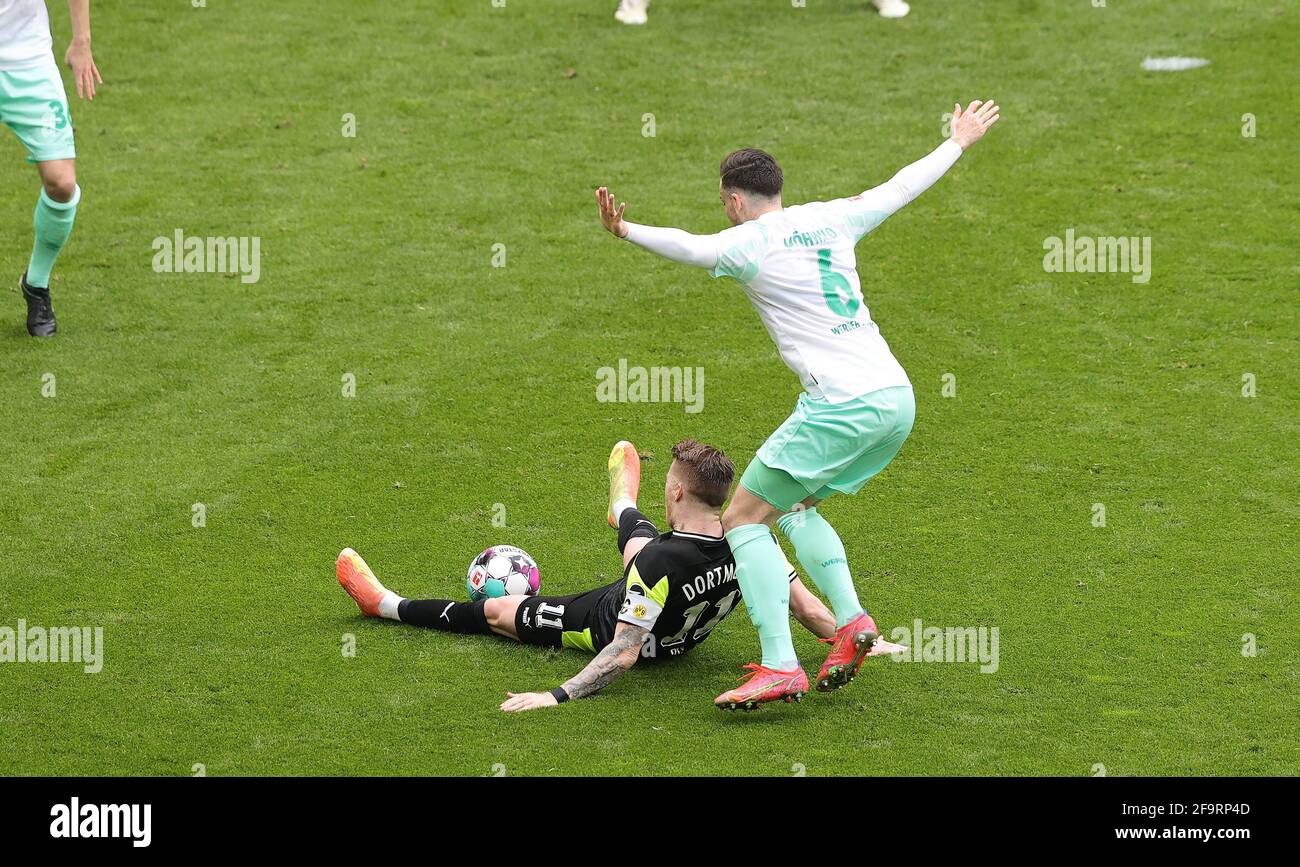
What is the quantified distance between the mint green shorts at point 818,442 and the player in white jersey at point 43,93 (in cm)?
549

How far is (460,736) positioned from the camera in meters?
6.05

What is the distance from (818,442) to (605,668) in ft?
4.19

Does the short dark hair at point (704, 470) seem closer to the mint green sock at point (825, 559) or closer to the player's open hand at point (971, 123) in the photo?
the mint green sock at point (825, 559)

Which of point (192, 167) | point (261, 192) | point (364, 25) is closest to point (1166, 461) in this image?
point (261, 192)

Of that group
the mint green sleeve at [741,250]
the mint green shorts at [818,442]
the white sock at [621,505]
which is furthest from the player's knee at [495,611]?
the mint green sleeve at [741,250]

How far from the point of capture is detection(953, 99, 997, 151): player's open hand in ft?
21.8

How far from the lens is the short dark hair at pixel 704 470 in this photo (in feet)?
20.5

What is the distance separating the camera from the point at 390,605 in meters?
7.12

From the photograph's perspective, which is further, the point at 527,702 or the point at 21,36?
the point at 21,36

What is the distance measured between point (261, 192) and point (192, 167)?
833mm

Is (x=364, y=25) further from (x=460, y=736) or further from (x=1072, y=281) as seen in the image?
(x=460, y=736)

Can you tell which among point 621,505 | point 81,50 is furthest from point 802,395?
point 81,50

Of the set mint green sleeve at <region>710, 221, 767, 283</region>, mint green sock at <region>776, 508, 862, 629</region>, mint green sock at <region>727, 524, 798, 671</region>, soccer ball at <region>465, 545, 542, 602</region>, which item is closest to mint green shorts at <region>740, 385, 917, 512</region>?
mint green sock at <region>727, 524, 798, 671</region>

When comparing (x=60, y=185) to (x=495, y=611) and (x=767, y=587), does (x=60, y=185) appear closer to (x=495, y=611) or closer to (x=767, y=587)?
(x=495, y=611)
